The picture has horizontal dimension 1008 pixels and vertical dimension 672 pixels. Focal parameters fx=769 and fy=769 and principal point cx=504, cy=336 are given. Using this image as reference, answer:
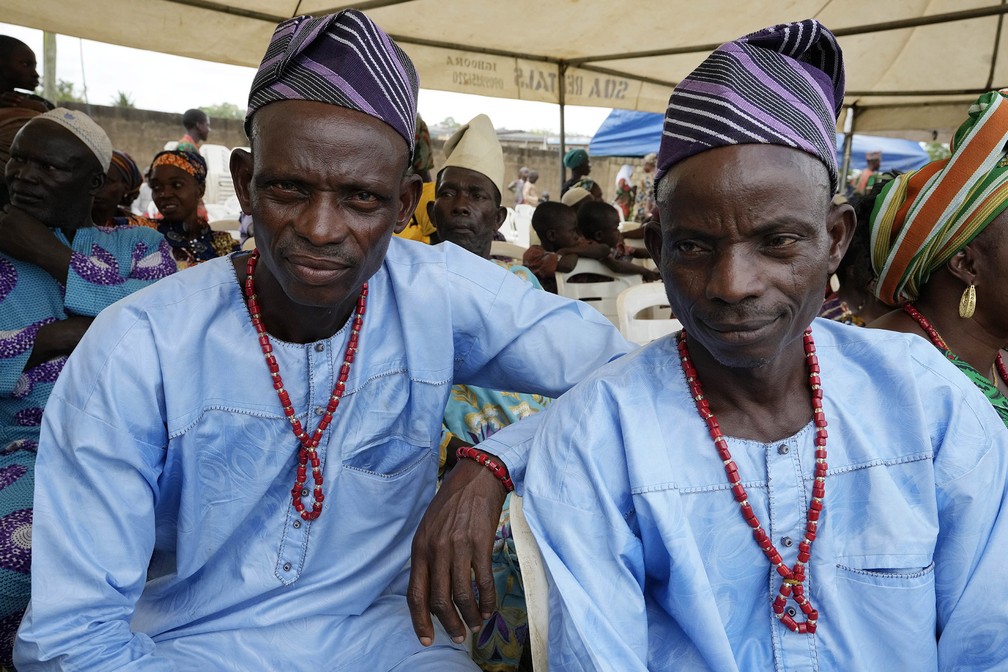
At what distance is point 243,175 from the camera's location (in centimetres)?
178

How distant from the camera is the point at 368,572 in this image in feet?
6.19

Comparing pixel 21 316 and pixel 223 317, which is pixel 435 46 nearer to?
pixel 21 316

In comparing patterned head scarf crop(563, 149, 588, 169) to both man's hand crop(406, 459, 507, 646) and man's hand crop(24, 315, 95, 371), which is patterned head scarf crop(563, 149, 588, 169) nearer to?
man's hand crop(24, 315, 95, 371)

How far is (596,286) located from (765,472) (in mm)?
4169

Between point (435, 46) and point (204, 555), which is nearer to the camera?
point (204, 555)

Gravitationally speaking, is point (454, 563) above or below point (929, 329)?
below

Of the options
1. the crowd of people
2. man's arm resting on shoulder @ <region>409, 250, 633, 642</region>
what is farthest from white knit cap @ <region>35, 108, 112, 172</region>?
man's arm resting on shoulder @ <region>409, 250, 633, 642</region>

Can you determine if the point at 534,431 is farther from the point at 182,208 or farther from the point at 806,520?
the point at 182,208

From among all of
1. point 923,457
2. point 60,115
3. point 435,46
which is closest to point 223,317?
point 923,457

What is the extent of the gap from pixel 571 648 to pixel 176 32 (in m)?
4.66

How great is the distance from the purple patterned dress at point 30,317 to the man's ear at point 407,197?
1.38m

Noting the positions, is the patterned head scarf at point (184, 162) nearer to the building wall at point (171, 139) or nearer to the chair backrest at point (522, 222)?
the building wall at point (171, 139)

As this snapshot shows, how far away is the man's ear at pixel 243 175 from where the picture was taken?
1743mm

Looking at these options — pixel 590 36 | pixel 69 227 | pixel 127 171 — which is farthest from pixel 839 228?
pixel 127 171
